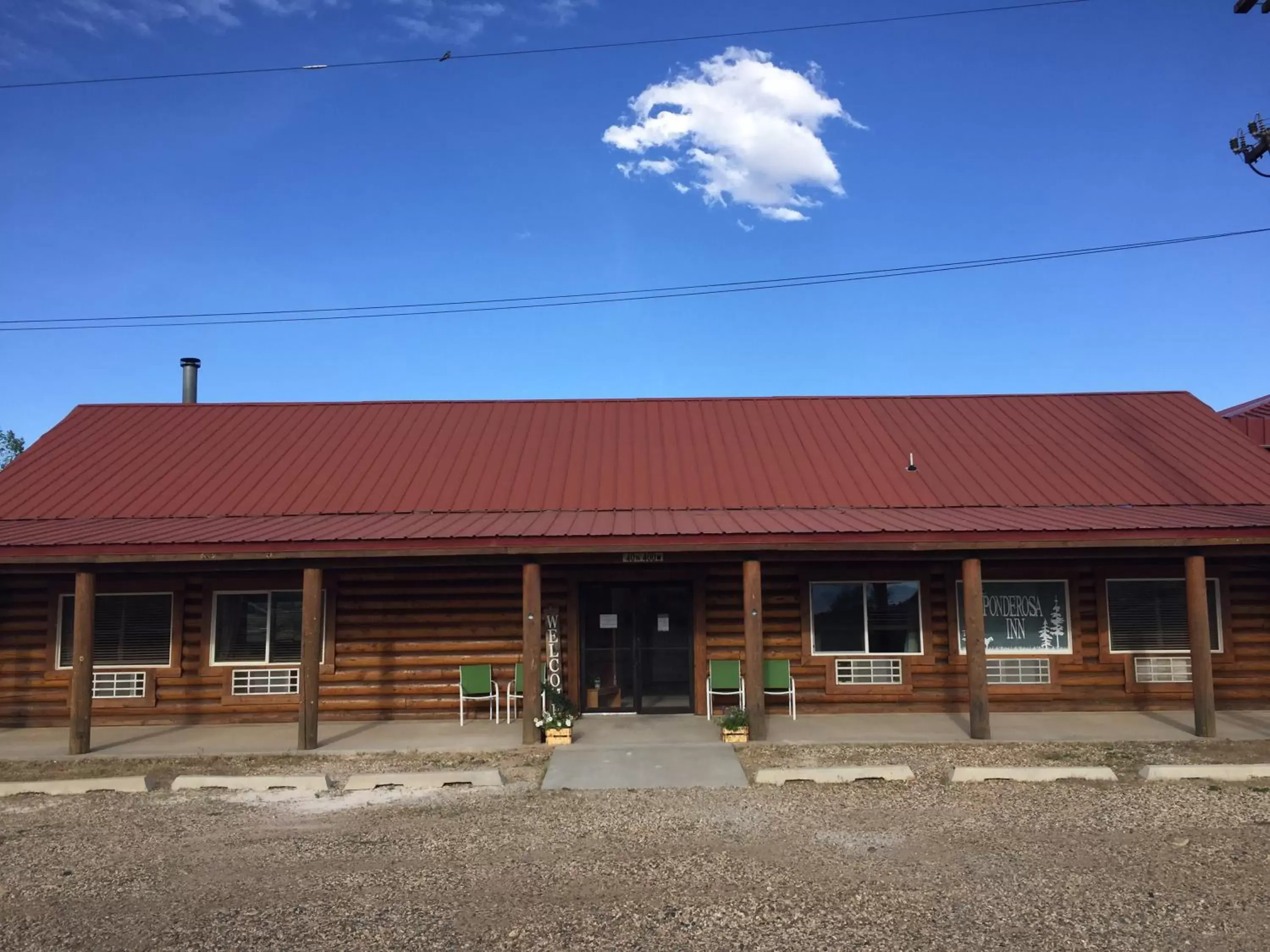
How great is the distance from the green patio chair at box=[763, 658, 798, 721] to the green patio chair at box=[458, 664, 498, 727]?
386cm

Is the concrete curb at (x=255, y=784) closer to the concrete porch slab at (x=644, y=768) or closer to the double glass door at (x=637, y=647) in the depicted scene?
the concrete porch slab at (x=644, y=768)

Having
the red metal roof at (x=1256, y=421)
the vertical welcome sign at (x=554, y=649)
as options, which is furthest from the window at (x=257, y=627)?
the red metal roof at (x=1256, y=421)

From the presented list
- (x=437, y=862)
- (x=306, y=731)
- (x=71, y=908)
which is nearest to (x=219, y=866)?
(x=71, y=908)

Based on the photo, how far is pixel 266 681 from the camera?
43.2 ft

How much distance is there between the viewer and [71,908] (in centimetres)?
598

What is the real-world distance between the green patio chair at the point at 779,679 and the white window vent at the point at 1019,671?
10.0ft

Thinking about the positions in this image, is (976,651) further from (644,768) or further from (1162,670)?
(644,768)

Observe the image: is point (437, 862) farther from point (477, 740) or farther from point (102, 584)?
point (102, 584)

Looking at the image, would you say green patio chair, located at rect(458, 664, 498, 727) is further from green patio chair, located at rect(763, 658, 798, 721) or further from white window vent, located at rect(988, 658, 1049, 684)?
white window vent, located at rect(988, 658, 1049, 684)

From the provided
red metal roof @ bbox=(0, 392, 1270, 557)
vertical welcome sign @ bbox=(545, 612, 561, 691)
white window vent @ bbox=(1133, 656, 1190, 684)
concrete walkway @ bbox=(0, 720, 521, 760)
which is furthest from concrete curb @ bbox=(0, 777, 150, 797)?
white window vent @ bbox=(1133, 656, 1190, 684)

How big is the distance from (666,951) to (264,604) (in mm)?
9982

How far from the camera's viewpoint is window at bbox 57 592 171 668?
1326cm

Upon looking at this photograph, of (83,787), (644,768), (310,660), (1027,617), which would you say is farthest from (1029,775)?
(83,787)

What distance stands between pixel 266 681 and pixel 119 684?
217 cm
